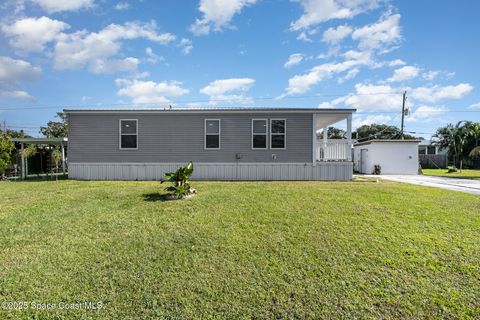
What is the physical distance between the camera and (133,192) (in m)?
7.84

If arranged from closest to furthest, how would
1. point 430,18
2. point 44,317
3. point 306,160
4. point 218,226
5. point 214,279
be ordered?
point 44,317 → point 214,279 → point 218,226 → point 430,18 → point 306,160

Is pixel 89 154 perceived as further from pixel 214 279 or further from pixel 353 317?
pixel 353 317

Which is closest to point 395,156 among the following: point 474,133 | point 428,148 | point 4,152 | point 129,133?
point 474,133

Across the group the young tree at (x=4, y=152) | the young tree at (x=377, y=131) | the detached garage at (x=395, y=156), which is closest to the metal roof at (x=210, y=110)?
the young tree at (x=4, y=152)

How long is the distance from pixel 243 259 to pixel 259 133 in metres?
8.03

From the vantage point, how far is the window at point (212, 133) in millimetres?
11445

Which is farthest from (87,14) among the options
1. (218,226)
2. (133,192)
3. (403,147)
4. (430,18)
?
(403,147)

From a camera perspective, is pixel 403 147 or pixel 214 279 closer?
pixel 214 279

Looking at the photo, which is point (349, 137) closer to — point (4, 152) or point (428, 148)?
point (4, 152)

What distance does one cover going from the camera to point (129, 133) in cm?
1153

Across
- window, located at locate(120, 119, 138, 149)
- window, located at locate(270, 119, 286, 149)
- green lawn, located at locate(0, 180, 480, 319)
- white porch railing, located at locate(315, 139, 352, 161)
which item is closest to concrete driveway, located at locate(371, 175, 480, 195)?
white porch railing, located at locate(315, 139, 352, 161)

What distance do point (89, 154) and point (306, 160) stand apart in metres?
9.43

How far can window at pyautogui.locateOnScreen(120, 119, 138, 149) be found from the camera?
1152cm

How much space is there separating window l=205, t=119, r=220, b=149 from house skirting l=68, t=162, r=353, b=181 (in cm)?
82
